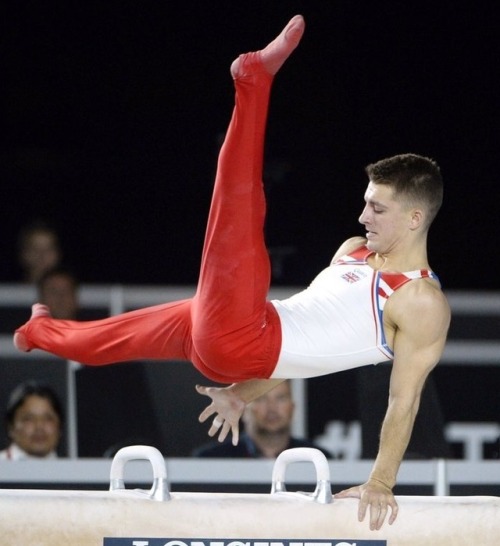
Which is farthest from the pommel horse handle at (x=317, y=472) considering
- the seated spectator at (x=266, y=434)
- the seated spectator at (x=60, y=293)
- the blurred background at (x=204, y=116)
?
the blurred background at (x=204, y=116)

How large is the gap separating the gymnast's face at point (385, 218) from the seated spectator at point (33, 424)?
2.30m

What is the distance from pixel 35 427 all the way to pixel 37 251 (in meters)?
2.39

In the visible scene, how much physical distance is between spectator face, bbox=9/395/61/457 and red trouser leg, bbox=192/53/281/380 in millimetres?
1855

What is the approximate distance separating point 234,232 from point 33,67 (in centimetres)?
469

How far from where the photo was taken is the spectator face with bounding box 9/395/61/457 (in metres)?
5.55

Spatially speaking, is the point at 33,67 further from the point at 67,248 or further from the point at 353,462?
the point at 353,462

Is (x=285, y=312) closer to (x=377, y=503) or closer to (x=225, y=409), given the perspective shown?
(x=225, y=409)

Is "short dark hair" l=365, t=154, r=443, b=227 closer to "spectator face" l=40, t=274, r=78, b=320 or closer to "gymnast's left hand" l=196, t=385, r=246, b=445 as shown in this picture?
"gymnast's left hand" l=196, t=385, r=246, b=445

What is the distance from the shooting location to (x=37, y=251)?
305 inches

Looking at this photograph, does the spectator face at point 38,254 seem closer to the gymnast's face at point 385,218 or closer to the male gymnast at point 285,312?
the male gymnast at point 285,312

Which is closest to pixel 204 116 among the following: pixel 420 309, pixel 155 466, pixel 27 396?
pixel 27 396

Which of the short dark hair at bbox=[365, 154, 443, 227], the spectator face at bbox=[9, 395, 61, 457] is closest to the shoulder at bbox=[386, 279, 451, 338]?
the short dark hair at bbox=[365, 154, 443, 227]

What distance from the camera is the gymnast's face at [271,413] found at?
5.58m

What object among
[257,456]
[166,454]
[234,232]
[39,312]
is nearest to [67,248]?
[166,454]
